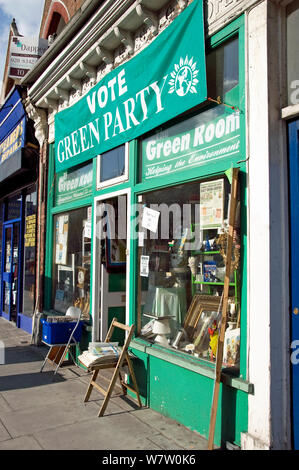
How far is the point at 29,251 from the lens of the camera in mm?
9117

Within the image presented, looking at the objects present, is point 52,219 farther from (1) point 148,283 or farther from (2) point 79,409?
(2) point 79,409

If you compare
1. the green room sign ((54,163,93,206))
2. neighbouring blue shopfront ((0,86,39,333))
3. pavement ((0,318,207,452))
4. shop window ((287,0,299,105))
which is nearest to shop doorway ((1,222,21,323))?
neighbouring blue shopfront ((0,86,39,333))

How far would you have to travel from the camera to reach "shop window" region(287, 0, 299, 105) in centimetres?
334

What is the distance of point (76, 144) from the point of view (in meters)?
6.85

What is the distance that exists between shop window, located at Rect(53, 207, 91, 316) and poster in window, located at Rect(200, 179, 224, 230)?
283 centimetres

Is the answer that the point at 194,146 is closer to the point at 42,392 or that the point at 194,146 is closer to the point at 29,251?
the point at 42,392

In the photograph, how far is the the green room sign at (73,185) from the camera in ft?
22.2

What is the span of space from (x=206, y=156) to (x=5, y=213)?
8.78 meters

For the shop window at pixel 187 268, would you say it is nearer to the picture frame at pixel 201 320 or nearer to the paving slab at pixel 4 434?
the picture frame at pixel 201 320

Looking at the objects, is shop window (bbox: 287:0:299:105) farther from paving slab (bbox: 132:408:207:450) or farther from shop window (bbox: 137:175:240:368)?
paving slab (bbox: 132:408:207:450)

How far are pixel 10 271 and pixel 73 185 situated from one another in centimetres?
412

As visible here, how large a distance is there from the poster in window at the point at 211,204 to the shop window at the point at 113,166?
1614 mm

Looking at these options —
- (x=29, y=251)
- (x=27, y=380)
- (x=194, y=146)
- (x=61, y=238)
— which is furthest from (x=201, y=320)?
(x=29, y=251)
